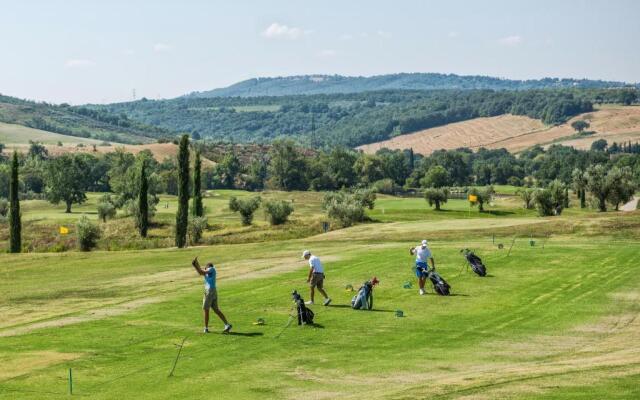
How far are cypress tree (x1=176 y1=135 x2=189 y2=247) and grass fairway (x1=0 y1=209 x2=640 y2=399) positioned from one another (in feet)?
90.5

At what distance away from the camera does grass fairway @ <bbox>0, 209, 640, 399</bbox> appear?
25.1 m

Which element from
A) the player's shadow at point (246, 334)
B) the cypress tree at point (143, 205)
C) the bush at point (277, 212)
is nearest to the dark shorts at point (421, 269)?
the player's shadow at point (246, 334)

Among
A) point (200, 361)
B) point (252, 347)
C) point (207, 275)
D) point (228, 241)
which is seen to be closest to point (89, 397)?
point (200, 361)

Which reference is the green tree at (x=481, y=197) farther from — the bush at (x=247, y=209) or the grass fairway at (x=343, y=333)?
the grass fairway at (x=343, y=333)

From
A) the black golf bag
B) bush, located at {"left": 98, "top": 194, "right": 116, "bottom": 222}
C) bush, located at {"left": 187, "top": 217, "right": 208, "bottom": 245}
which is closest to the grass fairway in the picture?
the black golf bag

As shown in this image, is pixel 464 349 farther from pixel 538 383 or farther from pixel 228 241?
pixel 228 241

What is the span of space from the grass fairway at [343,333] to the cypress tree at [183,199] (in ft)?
90.5

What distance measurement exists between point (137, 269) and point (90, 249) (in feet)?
100

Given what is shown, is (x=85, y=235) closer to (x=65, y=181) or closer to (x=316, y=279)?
(x=316, y=279)

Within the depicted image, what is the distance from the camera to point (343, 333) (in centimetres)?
3275

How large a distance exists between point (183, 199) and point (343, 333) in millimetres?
55718

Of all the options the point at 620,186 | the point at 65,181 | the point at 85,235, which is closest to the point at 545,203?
the point at 620,186

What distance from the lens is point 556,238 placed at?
2576 inches

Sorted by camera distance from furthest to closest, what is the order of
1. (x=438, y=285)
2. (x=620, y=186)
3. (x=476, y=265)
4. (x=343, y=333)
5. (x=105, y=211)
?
(x=105, y=211), (x=620, y=186), (x=476, y=265), (x=438, y=285), (x=343, y=333)
